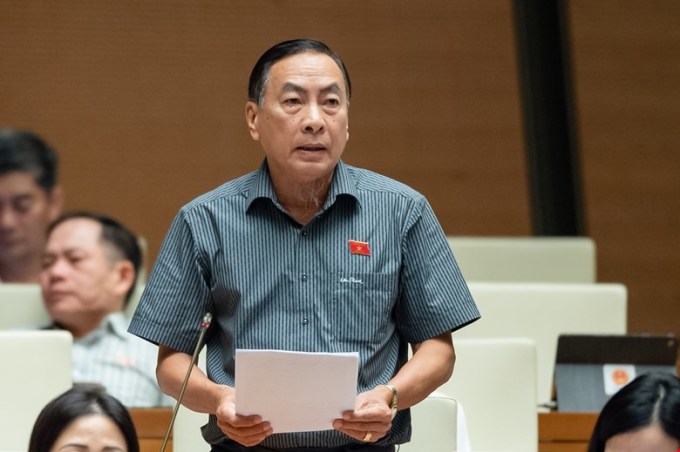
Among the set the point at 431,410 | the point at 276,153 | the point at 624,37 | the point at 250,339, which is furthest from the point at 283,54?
the point at 624,37

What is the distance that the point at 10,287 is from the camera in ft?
14.2

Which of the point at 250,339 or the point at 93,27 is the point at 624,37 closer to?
the point at 93,27

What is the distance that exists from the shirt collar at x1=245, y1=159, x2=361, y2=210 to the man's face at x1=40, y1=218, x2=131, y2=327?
189 cm

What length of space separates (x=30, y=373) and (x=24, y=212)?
163 cm

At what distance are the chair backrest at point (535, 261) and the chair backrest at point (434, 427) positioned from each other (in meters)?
1.96

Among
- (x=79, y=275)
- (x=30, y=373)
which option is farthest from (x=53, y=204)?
(x=30, y=373)

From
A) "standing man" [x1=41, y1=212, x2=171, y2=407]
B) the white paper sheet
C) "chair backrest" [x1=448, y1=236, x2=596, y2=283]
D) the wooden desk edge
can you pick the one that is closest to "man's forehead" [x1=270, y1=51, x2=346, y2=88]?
the white paper sheet

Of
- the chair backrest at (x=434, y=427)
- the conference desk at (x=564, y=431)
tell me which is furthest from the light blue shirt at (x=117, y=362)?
the chair backrest at (x=434, y=427)

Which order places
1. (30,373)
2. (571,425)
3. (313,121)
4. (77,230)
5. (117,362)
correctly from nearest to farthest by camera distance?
(313,121) < (30,373) < (571,425) < (117,362) < (77,230)

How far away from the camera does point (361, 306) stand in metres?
2.33

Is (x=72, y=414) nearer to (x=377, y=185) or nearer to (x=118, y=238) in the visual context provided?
(x=377, y=185)

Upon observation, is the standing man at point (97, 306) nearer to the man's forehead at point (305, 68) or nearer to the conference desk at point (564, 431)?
the conference desk at point (564, 431)

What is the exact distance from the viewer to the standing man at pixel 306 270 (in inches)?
91.4

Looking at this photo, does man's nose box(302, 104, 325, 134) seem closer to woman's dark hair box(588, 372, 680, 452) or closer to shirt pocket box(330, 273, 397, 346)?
shirt pocket box(330, 273, 397, 346)
